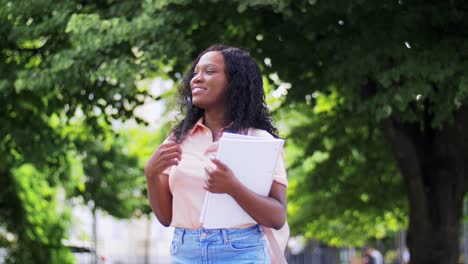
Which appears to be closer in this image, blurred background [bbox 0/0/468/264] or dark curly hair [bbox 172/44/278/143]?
dark curly hair [bbox 172/44/278/143]

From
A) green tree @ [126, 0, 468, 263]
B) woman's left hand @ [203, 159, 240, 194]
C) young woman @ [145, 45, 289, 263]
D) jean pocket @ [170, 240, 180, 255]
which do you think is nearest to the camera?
woman's left hand @ [203, 159, 240, 194]

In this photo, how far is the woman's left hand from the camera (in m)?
3.86

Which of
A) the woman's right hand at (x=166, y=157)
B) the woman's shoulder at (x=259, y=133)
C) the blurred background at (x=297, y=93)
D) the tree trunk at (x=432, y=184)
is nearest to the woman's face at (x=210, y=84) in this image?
the woman's shoulder at (x=259, y=133)

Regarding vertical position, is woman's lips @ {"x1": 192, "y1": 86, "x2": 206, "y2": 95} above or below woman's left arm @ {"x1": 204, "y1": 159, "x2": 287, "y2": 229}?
above

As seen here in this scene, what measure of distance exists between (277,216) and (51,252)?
14.3m

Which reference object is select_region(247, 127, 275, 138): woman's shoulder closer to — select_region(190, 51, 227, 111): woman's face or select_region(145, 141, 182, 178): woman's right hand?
select_region(190, 51, 227, 111): woman's face

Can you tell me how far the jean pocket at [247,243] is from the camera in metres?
4.03

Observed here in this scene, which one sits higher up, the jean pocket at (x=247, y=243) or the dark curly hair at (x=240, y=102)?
the dark curly hair at (x=240, y=102)

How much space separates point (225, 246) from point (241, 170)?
11.5 inches

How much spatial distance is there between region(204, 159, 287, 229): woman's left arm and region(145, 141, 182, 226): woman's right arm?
189 mm

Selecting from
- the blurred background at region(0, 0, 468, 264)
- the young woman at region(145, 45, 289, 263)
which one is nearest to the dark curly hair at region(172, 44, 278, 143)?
the young woman at region(145, 45, 289, 263)

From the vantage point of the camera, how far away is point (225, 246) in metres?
4.02

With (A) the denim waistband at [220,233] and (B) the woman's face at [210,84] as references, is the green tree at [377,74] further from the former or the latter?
(A) the denim waistband at [220,233]

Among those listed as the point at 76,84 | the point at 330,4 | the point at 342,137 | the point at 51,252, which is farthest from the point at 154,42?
the point at 51,252
